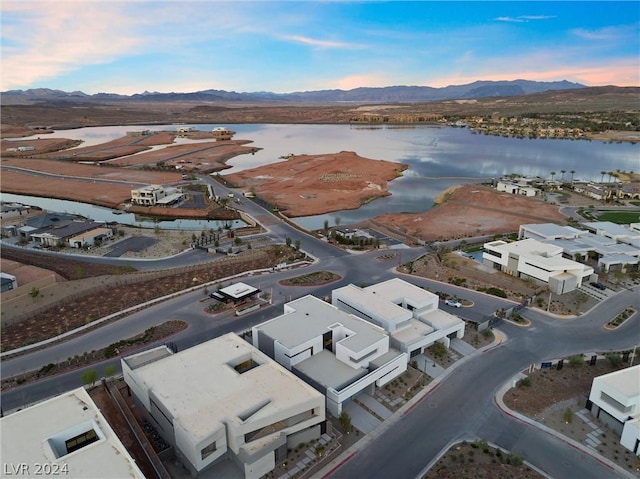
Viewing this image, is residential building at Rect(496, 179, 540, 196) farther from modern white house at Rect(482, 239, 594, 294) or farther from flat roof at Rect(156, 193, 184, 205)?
flat roof at Rect(156, 193, 184, 205)

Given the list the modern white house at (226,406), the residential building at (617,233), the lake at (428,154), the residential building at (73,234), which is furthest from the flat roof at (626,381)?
the residential building at (73,234)

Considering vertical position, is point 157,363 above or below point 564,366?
above

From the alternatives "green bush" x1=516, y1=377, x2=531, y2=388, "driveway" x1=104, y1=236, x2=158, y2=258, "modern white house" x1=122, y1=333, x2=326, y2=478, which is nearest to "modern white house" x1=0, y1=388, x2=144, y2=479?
"modern white house" x1=122, y1=333, x2=326, y2=478

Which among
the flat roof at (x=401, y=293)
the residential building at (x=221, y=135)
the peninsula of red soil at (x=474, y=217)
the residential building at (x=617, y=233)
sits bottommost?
the peninsula of red soil at (x=474, y=217)

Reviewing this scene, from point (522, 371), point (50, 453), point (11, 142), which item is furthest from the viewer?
point (11, 142)

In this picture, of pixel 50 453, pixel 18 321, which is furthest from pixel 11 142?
pixel 50 453

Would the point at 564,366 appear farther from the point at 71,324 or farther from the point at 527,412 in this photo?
the point at 71,324

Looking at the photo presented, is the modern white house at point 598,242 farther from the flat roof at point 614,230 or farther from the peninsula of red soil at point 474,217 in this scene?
the peninsula of red soil at point 474,217
